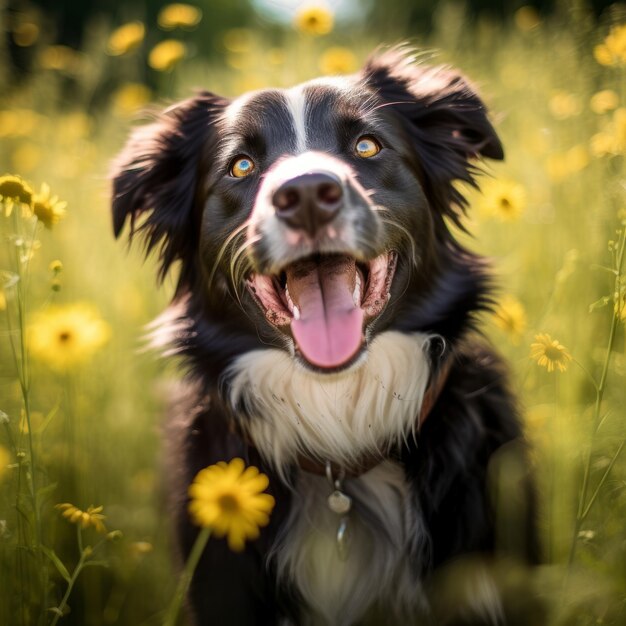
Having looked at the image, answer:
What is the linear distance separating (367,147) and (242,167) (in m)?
0.47

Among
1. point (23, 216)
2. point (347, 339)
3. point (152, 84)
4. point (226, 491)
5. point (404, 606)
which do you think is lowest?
point (404, 606)

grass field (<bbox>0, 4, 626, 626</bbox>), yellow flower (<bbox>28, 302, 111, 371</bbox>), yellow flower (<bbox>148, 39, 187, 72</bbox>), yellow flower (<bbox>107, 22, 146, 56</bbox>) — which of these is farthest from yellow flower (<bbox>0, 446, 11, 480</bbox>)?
yellow flower (<bbox>107, 22, 146, 56</bbox>)

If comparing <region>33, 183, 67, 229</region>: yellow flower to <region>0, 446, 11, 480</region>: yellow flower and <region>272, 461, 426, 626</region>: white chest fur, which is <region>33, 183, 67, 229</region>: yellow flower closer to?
<region>0, 446, 11, 480</region>: yellow flower

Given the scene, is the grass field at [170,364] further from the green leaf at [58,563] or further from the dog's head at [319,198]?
the dog's head at [319,198]

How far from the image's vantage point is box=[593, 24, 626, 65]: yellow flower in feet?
7.29

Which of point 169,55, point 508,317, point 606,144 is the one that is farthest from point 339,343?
point 169,55

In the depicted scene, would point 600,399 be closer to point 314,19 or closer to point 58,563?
point 58,563

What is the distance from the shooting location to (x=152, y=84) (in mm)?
14023

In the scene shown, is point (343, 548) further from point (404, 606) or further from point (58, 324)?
point (58, 324)

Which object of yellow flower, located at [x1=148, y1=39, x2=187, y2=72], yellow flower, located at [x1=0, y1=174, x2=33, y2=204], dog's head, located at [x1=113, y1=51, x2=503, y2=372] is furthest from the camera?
yellow flower, located at [x1=148, y1=39, x2=187, y2=72]

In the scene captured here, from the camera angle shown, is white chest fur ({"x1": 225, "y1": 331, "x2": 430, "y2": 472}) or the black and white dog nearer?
the black and white dog

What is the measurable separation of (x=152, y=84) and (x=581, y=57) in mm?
12469

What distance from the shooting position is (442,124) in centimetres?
280

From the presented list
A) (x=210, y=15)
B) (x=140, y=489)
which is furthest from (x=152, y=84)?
(x=140, y=489)
